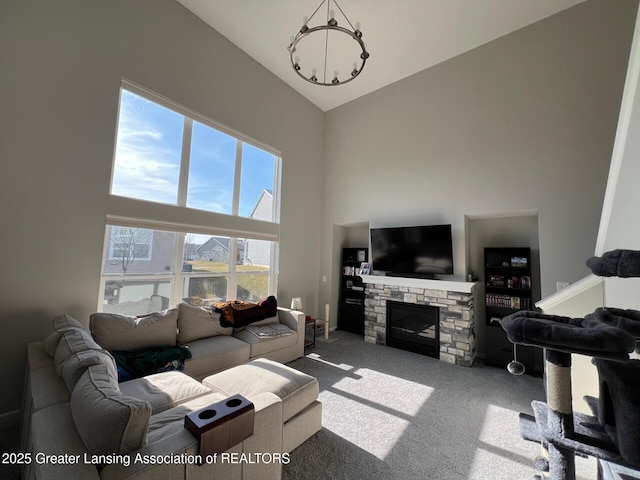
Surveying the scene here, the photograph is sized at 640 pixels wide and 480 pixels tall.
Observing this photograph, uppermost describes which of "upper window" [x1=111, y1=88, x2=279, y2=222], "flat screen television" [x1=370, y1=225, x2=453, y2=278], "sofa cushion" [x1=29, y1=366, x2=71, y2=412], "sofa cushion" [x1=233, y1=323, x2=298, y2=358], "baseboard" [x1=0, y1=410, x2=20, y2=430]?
"upper window" [x1=111, y1=88, x2=279, y2=222]

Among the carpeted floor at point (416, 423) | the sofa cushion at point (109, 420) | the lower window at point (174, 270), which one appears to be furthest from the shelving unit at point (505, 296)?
the sofa cushion at point (109, 420)

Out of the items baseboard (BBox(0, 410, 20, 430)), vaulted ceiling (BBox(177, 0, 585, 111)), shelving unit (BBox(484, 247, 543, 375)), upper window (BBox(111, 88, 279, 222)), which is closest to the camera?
baseboard (BBox(0, 410, 20, 430))

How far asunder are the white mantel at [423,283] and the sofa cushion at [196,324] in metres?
2.66

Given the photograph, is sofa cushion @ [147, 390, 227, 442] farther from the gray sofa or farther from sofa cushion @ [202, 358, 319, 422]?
sofa cushion @ [202, 358, 319, 422]

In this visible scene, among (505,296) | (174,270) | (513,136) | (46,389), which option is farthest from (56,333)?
(513,136)

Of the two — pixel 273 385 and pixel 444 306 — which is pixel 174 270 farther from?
pixel 444 306

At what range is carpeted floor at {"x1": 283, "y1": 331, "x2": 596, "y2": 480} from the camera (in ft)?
6.09

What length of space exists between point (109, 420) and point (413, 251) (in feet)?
13.6

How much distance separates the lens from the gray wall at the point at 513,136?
3.21 metres

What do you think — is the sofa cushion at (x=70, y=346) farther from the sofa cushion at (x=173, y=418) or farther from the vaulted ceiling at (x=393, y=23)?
the vaulted ceiling at (x=393, y=23)

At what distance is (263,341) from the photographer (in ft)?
11.0

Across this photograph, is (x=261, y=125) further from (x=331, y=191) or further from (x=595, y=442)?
(x=595, y=442)

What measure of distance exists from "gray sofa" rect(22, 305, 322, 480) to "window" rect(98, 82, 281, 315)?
606mm

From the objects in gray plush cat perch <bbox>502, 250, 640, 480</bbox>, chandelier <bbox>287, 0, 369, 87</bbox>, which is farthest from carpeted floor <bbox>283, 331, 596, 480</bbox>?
chandelier <bbox>287, 0, 369, 87</bbox>
